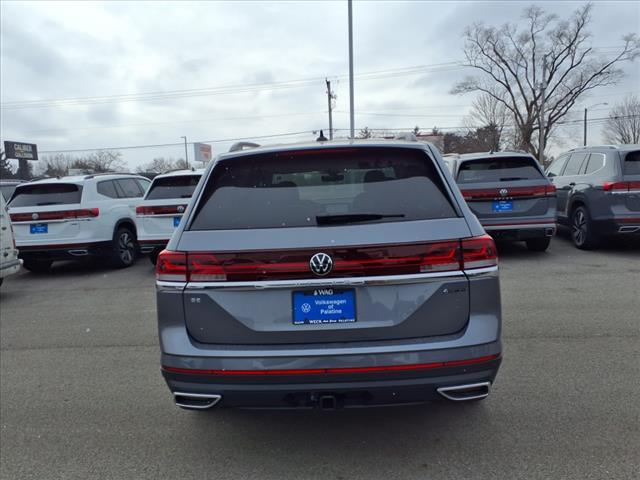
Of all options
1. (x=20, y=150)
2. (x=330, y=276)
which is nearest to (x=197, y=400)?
(x=330, y=276)

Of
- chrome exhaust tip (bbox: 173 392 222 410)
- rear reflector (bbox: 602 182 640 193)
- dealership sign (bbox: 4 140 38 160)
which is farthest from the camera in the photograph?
dealership sign (bbox: 4 140 38 160)

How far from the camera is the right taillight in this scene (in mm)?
2510

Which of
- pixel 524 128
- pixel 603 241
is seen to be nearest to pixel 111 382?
pixel 603 241

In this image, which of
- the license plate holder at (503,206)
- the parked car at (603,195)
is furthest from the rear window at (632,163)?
the license plate holder at (503,206)

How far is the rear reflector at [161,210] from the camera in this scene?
341 inches

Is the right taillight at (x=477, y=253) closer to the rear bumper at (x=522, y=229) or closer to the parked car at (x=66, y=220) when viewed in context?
the rear bumper at (x=522, y=229)

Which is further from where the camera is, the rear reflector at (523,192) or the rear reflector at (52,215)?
the rear reflector at (52,215)

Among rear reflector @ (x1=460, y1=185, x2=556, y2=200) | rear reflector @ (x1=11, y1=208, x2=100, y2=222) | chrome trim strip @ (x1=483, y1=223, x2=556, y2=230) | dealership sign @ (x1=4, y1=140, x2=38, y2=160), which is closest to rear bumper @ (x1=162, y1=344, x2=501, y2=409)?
chrome trim strip @ (x1=483, y1=223, x2=556, y2=230)

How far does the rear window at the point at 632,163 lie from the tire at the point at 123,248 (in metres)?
8.85

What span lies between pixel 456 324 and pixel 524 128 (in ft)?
147

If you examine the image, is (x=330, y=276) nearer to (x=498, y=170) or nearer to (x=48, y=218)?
(x=498, y=170)

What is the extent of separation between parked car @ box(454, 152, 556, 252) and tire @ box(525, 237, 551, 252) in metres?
0.38

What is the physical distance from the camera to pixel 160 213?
8.72 metres

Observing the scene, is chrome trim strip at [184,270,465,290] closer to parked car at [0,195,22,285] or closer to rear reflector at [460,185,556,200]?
rear reflector at [460,185,556,200]
